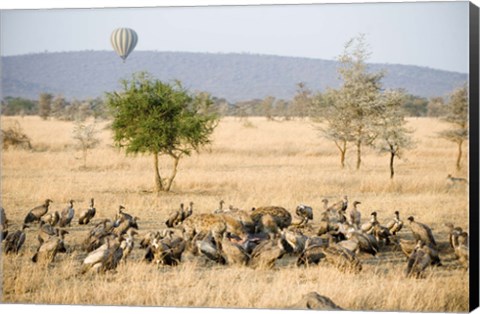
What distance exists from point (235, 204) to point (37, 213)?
3.17 metres

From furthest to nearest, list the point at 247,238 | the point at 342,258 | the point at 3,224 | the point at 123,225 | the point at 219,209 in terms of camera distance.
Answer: the point at 219,209 → the point at 123,225 → the point at 3,224 → the point at 247,238 → the point at 342,258

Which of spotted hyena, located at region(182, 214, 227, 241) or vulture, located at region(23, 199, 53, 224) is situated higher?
vulture, located at region(23, 199, 53, 224)

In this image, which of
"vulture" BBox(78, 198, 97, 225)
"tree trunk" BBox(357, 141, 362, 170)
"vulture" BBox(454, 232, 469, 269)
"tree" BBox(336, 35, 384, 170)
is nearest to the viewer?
"vulture" BBox(454, 232, 469, 269)

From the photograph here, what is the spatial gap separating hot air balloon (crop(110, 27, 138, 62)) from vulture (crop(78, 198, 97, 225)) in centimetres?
243

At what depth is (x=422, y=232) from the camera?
15.6 m

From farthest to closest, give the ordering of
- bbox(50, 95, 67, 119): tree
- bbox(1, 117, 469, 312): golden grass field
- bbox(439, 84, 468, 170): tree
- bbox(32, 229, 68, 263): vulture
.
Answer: bbox(50, 95, 67, 119): tree, bbox(32, 229, 68, 263): vulture, bbox(1, 117, 469, 312): golden grass field, bbox(439, 84, 468, 170): tree

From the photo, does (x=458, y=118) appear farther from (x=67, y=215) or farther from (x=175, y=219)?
(x=67, y=215)

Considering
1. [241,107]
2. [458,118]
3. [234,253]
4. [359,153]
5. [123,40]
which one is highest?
[123,40]

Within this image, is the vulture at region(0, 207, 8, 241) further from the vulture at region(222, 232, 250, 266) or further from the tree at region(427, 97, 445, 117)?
the tree at region(427, 97, 445, 117)

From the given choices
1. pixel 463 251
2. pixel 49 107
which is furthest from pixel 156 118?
pixel 49 107

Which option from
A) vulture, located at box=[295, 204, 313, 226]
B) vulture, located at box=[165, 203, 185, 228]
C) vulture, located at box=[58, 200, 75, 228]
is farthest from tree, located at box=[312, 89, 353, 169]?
vulture, located at box=[58, 200, 75, 228]

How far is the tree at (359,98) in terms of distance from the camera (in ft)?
62.5

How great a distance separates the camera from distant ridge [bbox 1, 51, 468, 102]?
57.5 feet

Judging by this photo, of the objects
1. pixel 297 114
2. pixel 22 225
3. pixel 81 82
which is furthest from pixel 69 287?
pixel 297 114
